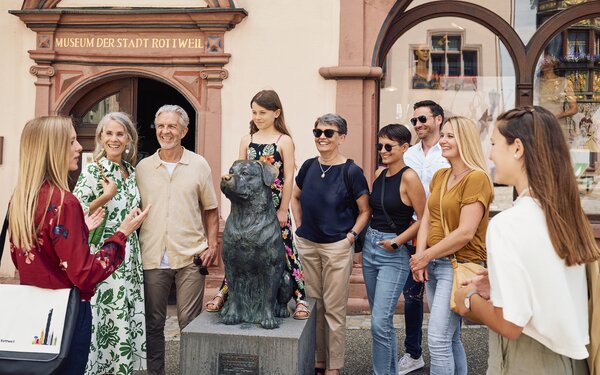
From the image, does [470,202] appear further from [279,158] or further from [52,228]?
[52,228]

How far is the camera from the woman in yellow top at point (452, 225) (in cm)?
340

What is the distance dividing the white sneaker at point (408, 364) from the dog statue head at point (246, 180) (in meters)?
2.17

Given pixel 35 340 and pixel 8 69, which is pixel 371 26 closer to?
pixel 8 69

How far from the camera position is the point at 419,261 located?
3629 millimetres

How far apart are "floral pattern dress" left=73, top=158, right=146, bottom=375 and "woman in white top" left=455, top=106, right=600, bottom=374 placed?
2.32m

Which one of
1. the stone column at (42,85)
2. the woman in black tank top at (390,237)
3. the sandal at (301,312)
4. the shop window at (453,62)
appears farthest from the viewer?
the shop window at (453,62)

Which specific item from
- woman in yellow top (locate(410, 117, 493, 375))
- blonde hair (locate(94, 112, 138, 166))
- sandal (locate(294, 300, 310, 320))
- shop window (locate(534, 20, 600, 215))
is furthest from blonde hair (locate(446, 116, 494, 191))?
shop window (locate(534, 20, 600, 215))

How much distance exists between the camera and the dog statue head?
3.23 meters

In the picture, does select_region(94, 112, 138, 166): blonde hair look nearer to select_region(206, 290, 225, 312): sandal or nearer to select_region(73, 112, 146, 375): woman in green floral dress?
select_region(73, 112, 146, 375): woman in green floral dress

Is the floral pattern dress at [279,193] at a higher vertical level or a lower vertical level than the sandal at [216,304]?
higher

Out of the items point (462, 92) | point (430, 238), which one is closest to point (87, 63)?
point (462, 92)

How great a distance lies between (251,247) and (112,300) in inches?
38.3

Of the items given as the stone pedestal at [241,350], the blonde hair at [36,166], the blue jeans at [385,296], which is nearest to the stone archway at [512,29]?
the blue jeans at [385,296]

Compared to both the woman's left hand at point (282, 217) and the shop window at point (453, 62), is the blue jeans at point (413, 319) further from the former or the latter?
the shop window at point (453, 62)
